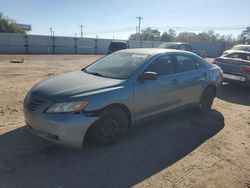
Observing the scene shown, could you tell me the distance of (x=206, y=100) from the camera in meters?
6.13

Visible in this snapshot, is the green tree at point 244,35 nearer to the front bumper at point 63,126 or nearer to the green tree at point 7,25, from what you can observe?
the green tree at point 7,25

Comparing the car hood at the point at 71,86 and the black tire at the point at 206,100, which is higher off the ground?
the car hood at the point at 71,86

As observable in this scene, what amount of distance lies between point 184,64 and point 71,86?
2.64 meters

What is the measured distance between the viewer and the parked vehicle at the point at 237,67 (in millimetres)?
8523

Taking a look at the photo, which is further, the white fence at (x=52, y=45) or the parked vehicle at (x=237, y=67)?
the white fence at (x=52, y=45)

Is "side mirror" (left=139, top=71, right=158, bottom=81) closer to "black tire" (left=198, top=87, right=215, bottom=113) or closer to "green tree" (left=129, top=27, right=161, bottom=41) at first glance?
"black tire" (left=198, top=87, right=215, bottom=113)

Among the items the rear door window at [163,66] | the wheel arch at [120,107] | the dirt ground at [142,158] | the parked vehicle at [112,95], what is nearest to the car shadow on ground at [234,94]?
the dirt ground at [142,158]

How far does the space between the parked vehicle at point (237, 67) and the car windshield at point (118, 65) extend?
5.30 metres

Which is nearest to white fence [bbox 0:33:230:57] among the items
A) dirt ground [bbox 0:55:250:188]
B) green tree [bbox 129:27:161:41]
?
dirt ground [bbox 0:55:250:188]

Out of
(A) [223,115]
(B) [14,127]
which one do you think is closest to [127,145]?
(B) [14,127]

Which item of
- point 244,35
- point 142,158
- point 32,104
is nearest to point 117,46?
point 32,104

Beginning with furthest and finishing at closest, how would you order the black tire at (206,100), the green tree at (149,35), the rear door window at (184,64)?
the green tree at (149,35)
the black tire at (206,100)
the rear door window at (184,64)

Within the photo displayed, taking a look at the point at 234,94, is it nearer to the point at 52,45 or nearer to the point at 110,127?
the point at 110,127

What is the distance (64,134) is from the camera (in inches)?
136
